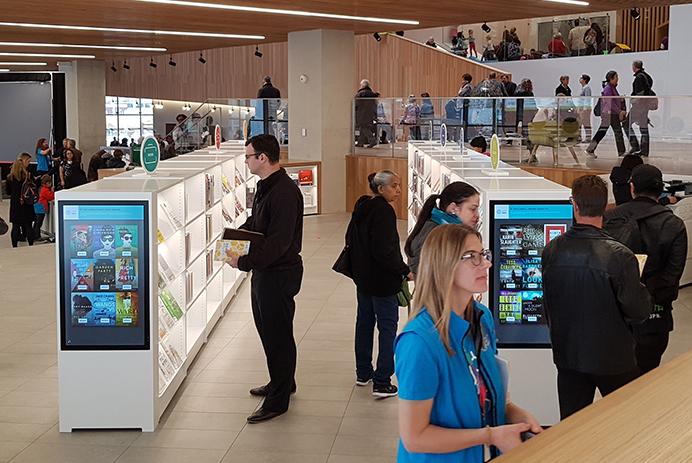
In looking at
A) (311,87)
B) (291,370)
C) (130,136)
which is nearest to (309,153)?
(311,87)

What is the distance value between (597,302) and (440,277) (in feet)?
6.18

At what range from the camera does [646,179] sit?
6.00 m

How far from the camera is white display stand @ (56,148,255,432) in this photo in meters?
6.30

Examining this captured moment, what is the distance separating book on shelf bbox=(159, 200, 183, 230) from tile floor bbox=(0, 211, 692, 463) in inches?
47.6

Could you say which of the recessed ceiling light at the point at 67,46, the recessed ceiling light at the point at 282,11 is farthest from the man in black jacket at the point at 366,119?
the recessed ceiling light at the point at 67,46

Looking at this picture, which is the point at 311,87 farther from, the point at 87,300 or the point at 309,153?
the point at 87,300

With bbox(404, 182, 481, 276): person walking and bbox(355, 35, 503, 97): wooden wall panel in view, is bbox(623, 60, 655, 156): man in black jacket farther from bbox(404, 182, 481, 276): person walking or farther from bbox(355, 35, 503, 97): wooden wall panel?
bbox(355, 35, 503, 97): wooden wall panel

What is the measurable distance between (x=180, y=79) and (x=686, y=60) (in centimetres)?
1577

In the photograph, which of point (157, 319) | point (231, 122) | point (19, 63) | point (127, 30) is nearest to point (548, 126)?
point (127, 30)

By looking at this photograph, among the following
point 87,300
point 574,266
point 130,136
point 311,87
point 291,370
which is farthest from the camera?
point 130,136

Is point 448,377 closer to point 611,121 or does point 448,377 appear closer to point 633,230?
point 633,230

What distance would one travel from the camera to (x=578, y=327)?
459 centimetres

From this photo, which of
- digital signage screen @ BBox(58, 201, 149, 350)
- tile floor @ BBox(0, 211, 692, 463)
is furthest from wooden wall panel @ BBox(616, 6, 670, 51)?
digital signage screen @ BBox(58, 201, 149, 350)

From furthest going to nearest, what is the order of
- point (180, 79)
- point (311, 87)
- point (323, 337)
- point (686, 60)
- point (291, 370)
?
point (180, 79), point (686, 60), point (311, 87), point (323, 337), point (291, 370)
